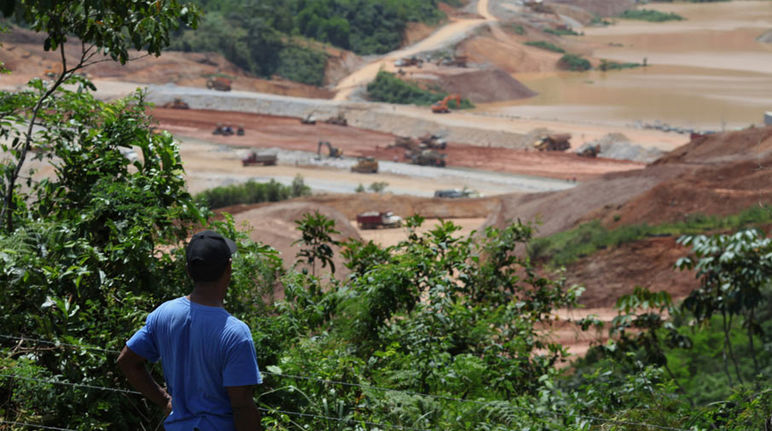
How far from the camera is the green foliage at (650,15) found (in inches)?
3718

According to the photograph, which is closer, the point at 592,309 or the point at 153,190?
the point at 153,190

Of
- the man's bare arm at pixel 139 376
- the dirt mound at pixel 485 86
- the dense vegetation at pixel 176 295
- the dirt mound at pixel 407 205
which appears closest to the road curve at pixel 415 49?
the dirt mound at pixel 485 86

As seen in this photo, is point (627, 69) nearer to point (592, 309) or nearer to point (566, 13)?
point (566, 13)

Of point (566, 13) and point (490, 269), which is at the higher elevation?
point (566, 13)

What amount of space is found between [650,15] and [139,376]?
99.6 m

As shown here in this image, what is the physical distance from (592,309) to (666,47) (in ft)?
218

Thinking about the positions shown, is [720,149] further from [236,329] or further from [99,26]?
[236,329]

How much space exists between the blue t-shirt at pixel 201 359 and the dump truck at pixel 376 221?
29016mm

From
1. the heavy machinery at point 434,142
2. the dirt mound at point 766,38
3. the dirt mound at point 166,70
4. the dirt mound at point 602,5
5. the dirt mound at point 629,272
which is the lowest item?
the dirt mound at point 629,272

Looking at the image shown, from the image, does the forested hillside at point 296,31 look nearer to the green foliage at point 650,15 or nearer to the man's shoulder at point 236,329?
the green foliage at point 650,15

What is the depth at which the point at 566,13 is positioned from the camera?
9762 cm

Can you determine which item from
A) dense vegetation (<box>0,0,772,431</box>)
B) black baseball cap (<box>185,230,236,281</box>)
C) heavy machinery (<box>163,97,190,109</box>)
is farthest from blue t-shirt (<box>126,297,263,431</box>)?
heavy machinery (<box>163,97,190,109</box>)

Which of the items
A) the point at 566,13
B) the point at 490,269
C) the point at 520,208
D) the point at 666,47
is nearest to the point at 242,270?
the point at 490,269

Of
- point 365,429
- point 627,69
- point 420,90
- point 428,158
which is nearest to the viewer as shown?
point 365,429
